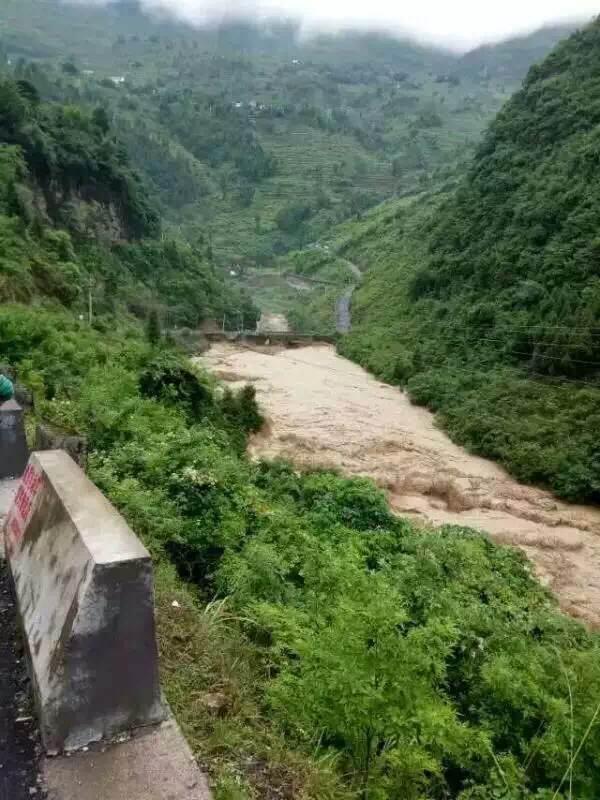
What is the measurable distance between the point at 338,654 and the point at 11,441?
4208 millimetres

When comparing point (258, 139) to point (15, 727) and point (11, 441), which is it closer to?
point (11, 441)

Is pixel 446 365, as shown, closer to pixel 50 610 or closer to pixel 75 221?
pixel 75 221

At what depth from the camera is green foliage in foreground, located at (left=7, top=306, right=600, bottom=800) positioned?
162 inches

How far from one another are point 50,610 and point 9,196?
108 feet

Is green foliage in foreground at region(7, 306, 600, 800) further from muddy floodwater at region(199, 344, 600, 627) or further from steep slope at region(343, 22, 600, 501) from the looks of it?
steep slope at region(343, 22, 600, 501)

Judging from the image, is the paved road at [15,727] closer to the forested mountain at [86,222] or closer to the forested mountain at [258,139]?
the forested mountain at [86,222]

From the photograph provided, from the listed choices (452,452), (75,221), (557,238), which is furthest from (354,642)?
(75,221)

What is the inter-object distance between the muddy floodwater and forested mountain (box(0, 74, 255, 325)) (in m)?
10.1

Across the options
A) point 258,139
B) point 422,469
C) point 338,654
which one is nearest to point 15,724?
point 338,654

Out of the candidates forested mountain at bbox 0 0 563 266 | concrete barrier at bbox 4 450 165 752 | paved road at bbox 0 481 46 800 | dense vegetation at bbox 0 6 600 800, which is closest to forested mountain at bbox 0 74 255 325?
dense vegetation at bbox 0 6 600 800

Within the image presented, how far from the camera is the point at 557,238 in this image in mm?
34906

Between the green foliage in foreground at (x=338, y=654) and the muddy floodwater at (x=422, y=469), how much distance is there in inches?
302

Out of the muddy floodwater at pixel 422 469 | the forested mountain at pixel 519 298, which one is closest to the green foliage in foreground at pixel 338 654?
the muddy floodwater at pixel 422 469

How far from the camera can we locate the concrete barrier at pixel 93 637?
3.53 meters
